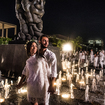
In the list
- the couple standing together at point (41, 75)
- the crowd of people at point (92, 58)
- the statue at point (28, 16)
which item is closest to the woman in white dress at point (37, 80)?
the couple standing together at point (41, 75)

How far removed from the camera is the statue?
8203 mm

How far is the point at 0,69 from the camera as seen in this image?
7629 mm

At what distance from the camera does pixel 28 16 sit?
326 inches

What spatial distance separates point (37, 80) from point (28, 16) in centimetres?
702

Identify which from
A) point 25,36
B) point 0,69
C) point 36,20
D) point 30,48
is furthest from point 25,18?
point 30,48

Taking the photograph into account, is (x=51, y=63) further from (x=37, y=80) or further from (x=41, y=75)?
(x=37, y=80)

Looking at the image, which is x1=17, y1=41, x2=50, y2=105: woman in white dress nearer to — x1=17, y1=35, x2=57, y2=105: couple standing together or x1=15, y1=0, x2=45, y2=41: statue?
x1=17, y1=35, x2=57, y2=105: couple standing together

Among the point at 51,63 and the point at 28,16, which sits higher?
the point at 28,16

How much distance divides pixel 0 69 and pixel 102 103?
6.15 m

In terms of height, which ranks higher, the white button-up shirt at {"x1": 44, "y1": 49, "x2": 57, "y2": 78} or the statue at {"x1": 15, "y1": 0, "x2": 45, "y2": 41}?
the statue at {"x1": 15, "y1": 0, "x2": 45, "y2": 41}

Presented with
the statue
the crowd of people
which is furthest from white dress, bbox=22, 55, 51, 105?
the crowd of people

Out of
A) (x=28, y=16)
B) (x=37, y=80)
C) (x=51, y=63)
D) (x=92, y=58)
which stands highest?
(x=28, y=16)

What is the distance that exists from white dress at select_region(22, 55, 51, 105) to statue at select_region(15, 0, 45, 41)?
6354 mm

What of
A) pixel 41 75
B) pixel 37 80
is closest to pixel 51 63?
pixel 41 75
